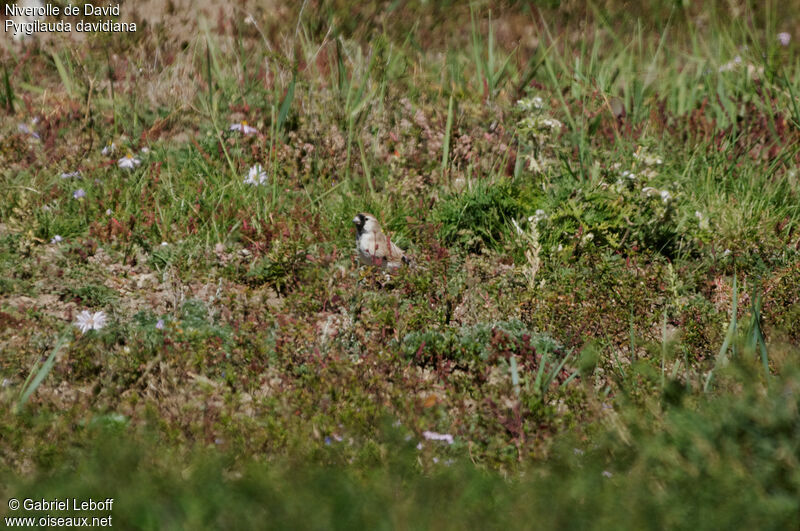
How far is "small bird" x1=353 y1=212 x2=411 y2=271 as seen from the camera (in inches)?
175

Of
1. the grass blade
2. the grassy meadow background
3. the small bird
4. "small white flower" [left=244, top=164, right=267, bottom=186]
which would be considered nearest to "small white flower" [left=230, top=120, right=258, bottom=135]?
the grassy meadow background

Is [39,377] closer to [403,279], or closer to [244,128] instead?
[403,279]

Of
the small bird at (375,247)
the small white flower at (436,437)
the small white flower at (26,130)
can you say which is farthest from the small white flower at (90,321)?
the small white flower at (26,130)

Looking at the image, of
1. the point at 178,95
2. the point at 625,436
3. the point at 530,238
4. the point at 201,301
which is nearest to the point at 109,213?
the point at 201,301

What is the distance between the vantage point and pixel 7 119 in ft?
19.4

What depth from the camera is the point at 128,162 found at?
5.41 metres

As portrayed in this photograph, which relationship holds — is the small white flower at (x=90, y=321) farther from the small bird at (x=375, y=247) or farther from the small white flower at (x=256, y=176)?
the small white flower at (x=256, y=176)

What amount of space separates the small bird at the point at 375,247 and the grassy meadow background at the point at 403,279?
168 millimetres

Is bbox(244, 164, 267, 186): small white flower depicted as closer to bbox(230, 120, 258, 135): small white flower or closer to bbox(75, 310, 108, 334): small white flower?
bbox(230, 120, 258, 135): small white flower

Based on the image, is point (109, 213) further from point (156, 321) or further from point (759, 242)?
point (759, 242)

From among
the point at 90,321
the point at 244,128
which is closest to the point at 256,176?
the point at 244,128

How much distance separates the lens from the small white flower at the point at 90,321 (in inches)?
151

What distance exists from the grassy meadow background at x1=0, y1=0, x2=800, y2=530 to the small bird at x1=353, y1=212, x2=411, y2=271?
0.17 m

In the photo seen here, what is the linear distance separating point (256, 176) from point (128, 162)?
95 centimetres
